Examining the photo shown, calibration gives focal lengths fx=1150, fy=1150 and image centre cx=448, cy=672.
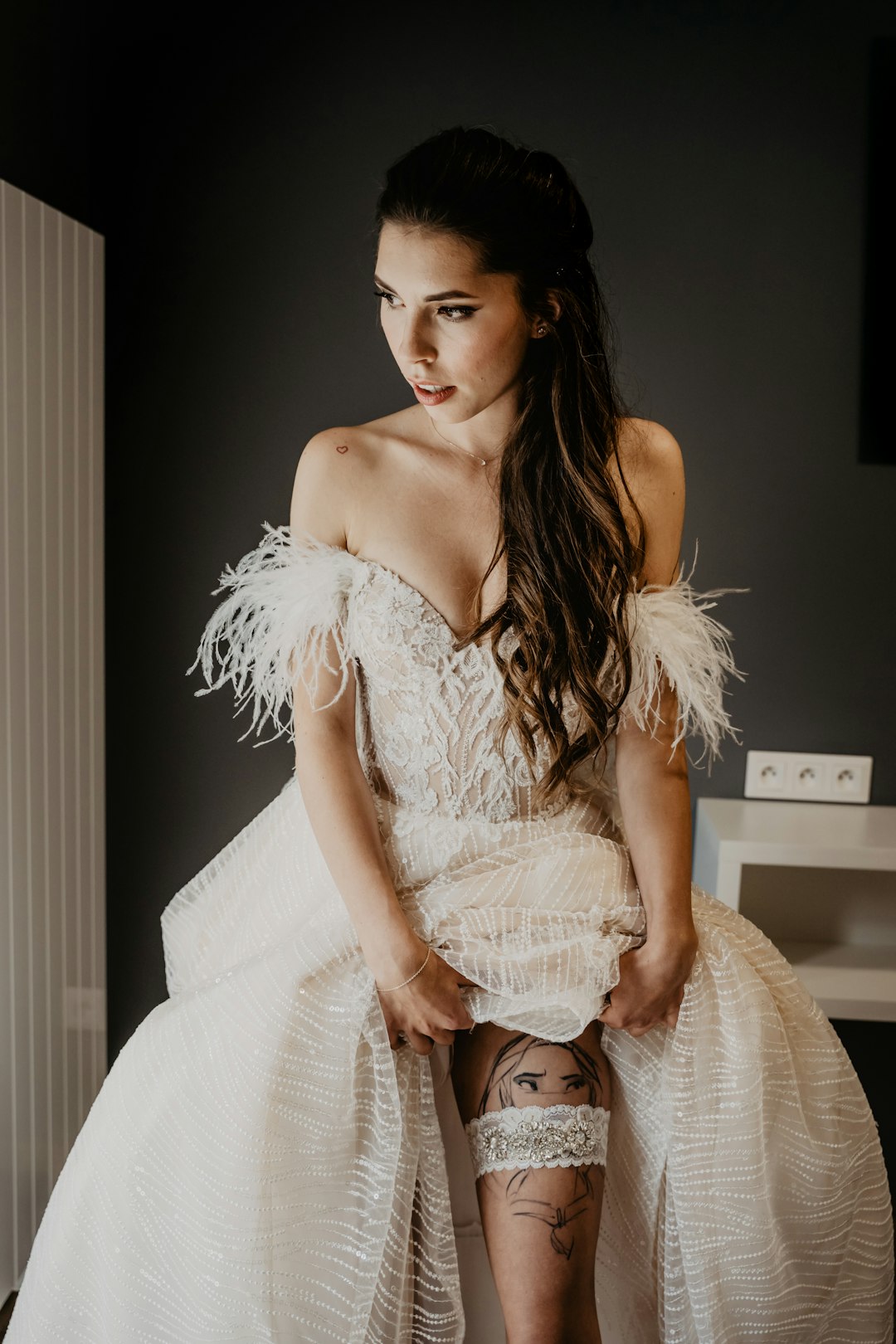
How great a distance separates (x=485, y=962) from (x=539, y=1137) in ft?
0.63

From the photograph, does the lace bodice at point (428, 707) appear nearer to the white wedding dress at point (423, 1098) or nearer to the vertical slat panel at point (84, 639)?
the white wedding dress at point (423, 1098)

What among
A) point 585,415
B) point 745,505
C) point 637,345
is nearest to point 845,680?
point 745,505

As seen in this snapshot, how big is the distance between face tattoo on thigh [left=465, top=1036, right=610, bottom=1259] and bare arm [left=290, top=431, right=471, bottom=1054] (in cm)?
8

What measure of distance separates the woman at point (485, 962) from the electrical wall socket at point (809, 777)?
890 millimetres

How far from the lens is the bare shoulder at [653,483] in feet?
4.67

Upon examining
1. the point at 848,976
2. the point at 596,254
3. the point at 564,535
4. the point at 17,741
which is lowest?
the point at 848,976

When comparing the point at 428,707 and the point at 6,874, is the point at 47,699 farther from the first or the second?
the point at 428,707

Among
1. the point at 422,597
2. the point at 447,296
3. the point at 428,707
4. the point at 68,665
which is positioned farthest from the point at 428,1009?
the point at 68,665

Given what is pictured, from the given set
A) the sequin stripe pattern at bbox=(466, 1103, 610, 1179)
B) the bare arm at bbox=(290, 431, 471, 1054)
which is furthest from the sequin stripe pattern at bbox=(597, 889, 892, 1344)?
the bare arm at bbox=(290, 431, 471, 1054)

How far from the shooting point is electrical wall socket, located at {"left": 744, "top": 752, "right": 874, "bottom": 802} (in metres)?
2.29

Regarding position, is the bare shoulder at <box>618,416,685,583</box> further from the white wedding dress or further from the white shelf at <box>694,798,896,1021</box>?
the white shelf at <box>694,798,896,1021</box>

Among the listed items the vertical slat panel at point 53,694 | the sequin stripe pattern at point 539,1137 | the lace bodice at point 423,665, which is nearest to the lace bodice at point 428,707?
the lace bodice at point 423,665

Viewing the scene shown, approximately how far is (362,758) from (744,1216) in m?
0.69

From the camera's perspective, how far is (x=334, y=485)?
1.41 metres
